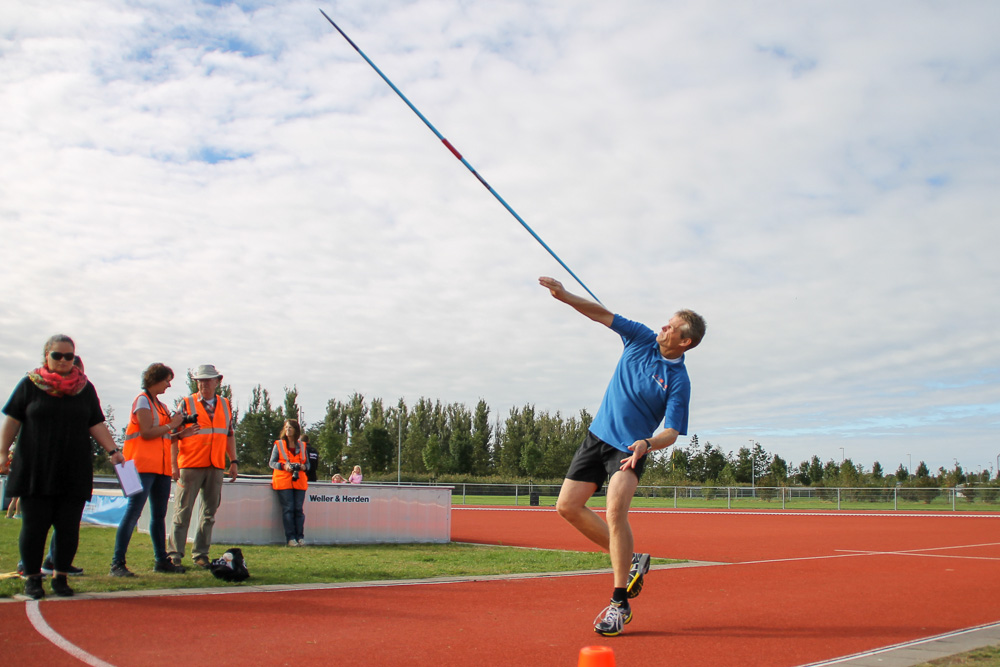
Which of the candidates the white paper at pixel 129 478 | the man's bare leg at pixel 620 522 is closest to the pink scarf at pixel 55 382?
the white paper at pixel 129 478

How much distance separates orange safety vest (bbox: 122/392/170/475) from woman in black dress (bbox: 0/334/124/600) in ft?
3.93

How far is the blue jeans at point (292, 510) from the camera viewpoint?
1103 centimetres

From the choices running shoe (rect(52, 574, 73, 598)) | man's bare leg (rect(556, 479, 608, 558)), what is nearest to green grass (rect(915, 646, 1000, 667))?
man's bare leg (rect(556, 479, 608, 558))

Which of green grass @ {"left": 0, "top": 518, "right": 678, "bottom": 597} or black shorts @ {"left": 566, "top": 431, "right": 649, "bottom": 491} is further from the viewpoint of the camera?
green grass @ {"left": 0, "top": 518, "right": 678, "bottom": 597}

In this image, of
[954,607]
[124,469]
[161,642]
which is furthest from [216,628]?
[954,607]

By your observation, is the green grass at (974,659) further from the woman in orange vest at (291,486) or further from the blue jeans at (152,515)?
the woman in orange vest at (291,486)

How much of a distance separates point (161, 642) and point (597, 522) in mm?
2819

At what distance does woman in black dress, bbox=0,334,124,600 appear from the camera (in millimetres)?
→ 5895

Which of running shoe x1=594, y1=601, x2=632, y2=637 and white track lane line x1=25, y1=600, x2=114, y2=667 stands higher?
running shoe x1=594, y1=601, x2=632, y2=637

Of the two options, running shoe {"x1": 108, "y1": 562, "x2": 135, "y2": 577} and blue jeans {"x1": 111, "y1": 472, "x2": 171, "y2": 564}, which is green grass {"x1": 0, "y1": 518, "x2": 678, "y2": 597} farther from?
blue jeans {"x1": 111, "y1": 472, "x2": 171, "y2": 564}

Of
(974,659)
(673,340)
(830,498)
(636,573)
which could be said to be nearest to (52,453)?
(636,573)

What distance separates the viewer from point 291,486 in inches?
433

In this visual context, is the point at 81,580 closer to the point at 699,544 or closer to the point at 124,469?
the point at 124,469

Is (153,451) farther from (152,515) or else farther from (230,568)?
(230,568)
